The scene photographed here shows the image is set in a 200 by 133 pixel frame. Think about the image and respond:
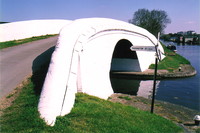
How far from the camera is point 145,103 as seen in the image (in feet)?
33.1

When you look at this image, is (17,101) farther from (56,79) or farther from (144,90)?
(144,90)

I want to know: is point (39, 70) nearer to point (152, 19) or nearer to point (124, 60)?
point (124, 60)

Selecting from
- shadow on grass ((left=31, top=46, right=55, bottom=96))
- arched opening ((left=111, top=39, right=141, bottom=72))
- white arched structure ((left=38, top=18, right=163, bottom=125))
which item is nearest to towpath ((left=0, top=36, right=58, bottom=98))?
shadow on grass ((left=31, top=46, right=55, bottom=96))

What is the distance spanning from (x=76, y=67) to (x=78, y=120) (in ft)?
7.43

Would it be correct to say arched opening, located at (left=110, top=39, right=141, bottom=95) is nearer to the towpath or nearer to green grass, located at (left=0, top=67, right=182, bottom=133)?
the towpath

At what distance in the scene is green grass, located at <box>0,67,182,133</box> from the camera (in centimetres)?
400

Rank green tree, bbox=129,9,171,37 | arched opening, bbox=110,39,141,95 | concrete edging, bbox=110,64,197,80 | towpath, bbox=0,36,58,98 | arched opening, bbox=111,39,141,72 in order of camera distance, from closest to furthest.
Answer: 1. towpath, bbox=0,36,58,98
2. arched opening, bbox=110,39,141,95
3. concrete edging, bbox=110,64,197,80
4. arched opening, bbox=111,39,141,72
5. green tree, bbox=129,9,171,37

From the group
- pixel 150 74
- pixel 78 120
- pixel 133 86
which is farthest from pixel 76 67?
pixel 150 74

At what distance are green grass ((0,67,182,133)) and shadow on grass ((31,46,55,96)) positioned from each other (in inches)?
1.5

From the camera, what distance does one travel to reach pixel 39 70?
24.1 feet

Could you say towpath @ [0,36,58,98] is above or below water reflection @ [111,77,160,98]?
above

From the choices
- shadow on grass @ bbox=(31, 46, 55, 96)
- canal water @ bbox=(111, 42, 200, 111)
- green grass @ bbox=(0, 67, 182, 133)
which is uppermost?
shadow on grass @ bbox=(31, 46, 55, 96)

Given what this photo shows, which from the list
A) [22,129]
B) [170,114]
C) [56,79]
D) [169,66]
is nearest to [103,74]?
[170,114]

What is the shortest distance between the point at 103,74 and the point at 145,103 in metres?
2.66
